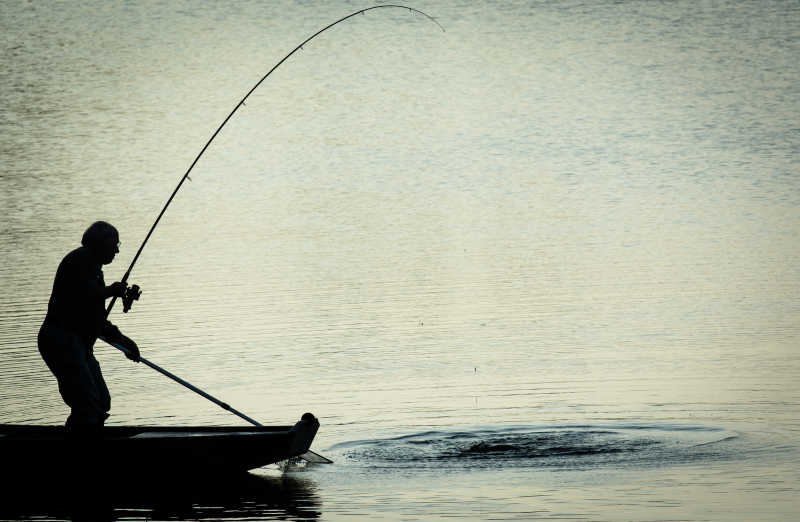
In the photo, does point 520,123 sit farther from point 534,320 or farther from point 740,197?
point 534,320

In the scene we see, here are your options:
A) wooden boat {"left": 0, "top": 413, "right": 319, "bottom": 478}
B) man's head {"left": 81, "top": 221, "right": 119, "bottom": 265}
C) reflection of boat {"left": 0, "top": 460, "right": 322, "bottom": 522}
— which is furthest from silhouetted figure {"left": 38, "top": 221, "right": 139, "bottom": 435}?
reflection of boat {"left": 0, "top": 460, "right": 322, "bottom": 522}

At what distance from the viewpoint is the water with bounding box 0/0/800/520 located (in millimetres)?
10305

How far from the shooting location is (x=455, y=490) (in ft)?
31.0

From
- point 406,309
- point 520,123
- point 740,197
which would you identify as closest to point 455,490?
point 406,309

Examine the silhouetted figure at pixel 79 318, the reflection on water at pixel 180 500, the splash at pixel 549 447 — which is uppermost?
the silhouetted figure at pixel 79 318

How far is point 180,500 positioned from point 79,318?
1372 mm

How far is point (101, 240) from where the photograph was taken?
30.9 feet

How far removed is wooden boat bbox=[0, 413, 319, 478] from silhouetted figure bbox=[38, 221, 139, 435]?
0.33m

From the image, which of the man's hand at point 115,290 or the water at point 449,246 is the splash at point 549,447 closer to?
the water at point 449,246

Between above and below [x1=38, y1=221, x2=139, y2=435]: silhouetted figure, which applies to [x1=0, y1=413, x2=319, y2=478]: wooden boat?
below

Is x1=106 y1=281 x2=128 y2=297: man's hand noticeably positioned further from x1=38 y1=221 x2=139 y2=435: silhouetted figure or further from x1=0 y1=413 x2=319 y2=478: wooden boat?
x1=0 y1=413 x2=319 y2=478: wooden boat

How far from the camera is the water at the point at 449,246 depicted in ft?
33.8

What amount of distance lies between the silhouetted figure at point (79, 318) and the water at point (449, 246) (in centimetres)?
80

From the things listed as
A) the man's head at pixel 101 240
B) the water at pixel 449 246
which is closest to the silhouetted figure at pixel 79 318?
the man's head at pixel 101 240
